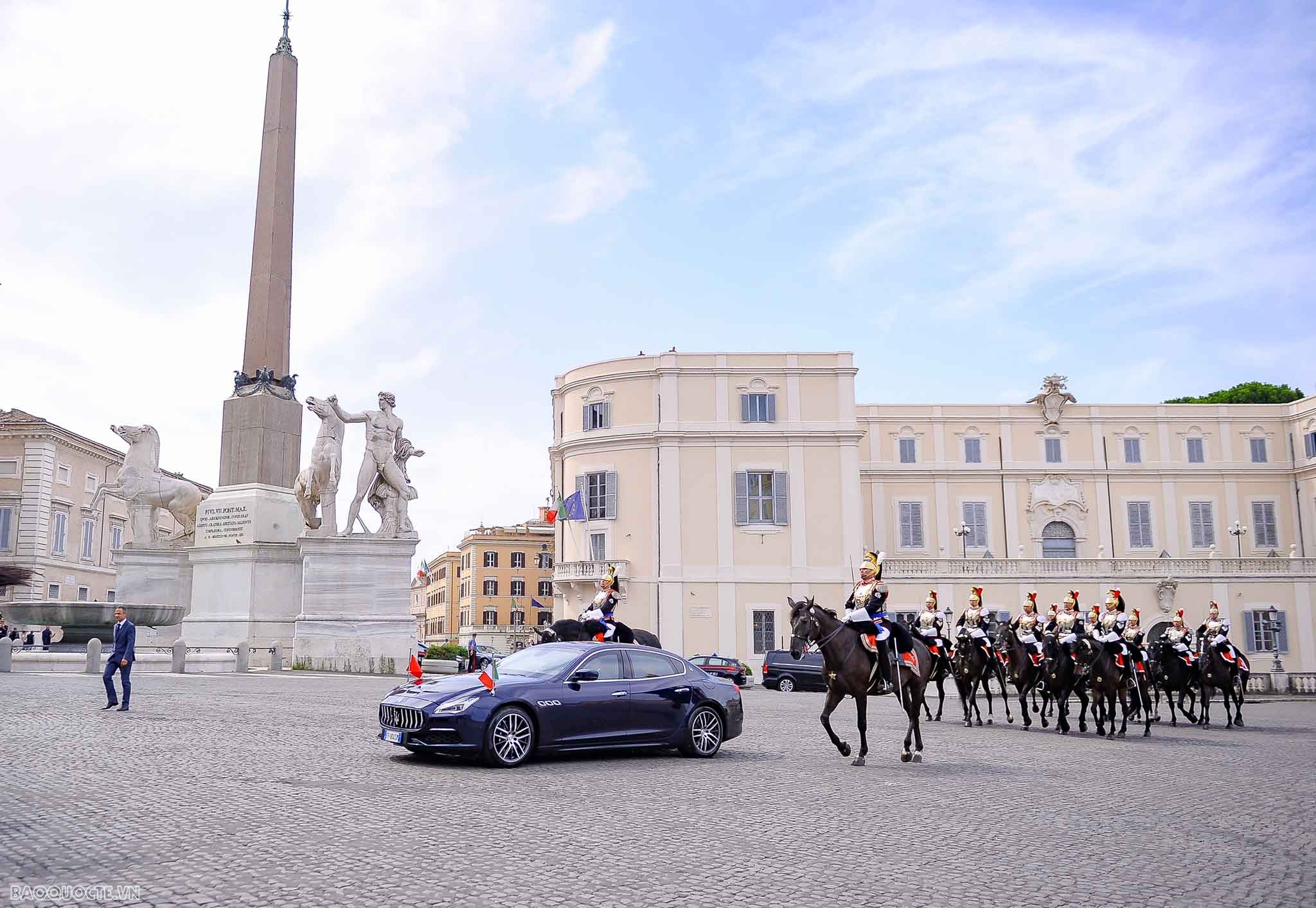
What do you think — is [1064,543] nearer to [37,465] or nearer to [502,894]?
[502,894]

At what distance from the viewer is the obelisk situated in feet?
101

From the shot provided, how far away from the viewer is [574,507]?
152 feet

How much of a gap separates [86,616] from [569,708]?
2124 cm

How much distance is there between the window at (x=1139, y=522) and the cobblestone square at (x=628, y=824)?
127 feet

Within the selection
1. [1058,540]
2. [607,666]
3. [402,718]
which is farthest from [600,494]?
[402,718]

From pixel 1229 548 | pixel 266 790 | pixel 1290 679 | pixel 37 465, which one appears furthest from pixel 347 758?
pixel 37 465

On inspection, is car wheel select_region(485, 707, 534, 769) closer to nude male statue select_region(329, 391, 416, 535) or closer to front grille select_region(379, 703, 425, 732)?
front grille select_region(379, 703, 425, 732)

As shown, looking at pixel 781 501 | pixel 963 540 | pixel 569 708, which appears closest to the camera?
pixel 569 708

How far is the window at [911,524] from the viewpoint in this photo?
166ft

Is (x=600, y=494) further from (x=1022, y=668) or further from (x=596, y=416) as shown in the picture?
(x=1022, y=668)

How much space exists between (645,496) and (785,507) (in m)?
5.82

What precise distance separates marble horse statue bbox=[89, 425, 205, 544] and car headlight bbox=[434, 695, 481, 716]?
79.1 feet

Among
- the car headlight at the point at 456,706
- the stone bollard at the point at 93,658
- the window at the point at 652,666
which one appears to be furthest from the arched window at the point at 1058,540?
the car headlight at the point at 456,706

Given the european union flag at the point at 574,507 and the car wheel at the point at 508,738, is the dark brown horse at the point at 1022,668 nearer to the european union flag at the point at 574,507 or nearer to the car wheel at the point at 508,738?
the car wheel at the point at 508,738
